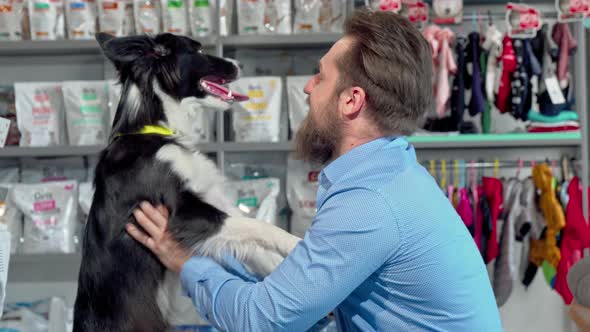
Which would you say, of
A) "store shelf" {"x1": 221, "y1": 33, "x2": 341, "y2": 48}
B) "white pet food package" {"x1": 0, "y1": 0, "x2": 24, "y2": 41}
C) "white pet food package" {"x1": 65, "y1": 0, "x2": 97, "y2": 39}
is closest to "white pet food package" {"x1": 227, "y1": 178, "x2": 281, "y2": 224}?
"store shelf" {"x1": 221, "y1": 33, "x2": 341, "y2": 48}

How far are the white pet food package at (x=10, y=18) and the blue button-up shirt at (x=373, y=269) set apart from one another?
2.28 metres

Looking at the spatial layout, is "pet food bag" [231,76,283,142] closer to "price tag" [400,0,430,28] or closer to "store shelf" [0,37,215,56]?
"store shelf" [0,37,215,56]

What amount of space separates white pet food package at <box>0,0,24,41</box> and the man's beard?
2206 millimetres

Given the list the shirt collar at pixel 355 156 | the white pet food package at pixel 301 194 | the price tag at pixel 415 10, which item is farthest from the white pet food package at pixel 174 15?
the shirt collar at pixel 355 156

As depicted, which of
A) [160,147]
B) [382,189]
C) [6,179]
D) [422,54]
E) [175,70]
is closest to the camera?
[382,189]

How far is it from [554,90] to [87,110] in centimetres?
212

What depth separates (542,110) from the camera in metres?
2.96

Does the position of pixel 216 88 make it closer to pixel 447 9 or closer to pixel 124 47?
pixel 124 47

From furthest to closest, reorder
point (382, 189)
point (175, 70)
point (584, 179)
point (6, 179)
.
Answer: point (6, 179) < point (584, 179) < point (175, 70) < point (382, 189)

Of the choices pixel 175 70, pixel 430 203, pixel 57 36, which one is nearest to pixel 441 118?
pixel 175 70

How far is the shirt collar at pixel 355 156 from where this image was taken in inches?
42.8

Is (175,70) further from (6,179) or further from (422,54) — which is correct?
(6,179)

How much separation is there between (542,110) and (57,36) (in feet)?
7.48

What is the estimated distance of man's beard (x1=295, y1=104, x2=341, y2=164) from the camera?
3.81 ft
